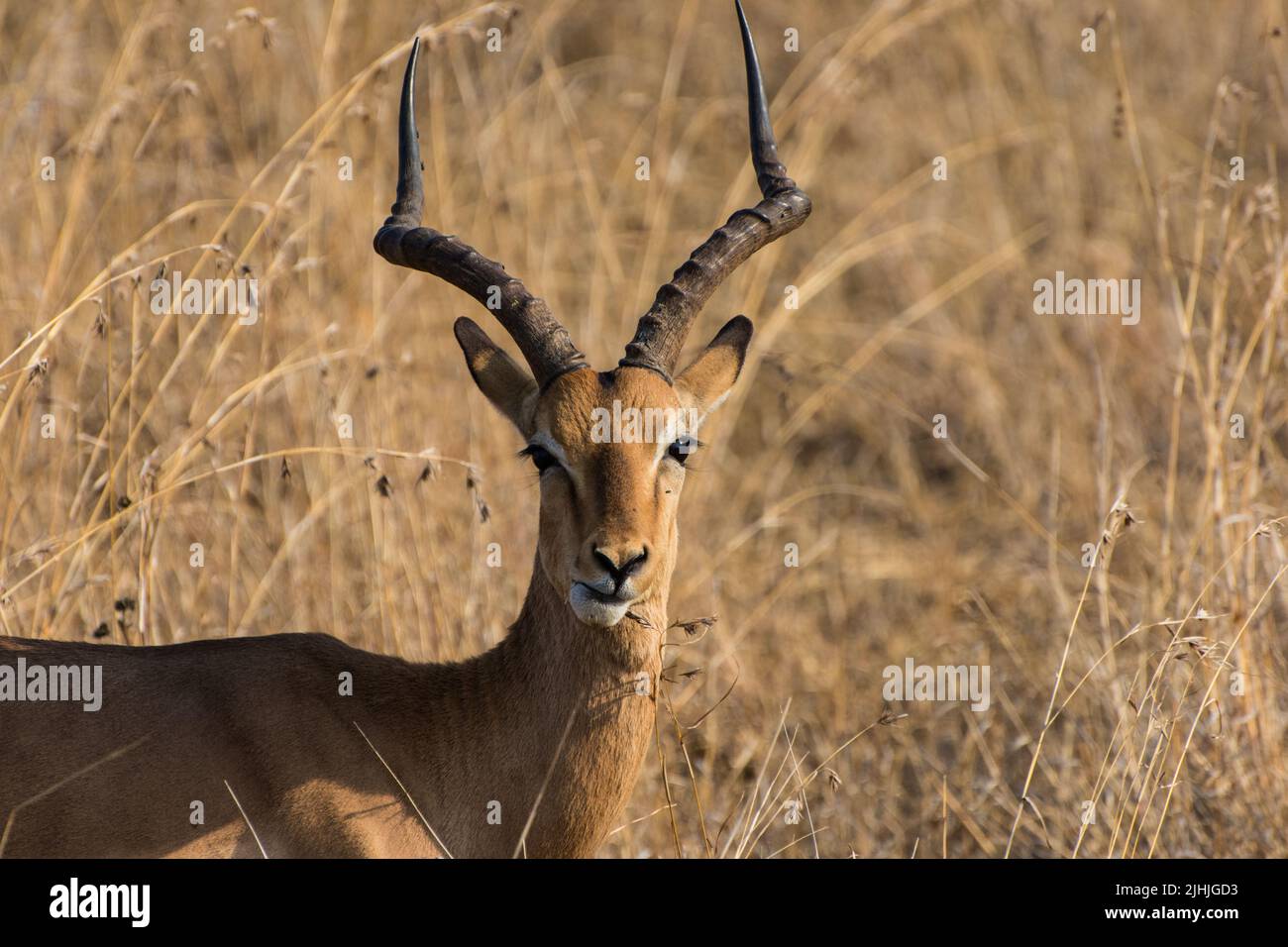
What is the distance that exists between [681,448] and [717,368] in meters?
0.62

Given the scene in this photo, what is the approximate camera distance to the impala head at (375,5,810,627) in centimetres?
553

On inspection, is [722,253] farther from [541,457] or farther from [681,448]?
[541,457]

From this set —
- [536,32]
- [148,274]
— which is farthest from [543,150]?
[148,274]

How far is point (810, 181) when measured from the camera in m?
14.2

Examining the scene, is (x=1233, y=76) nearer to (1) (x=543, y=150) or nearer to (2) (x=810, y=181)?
(2) (x=810, y=181)

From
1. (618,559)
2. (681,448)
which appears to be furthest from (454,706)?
(681,448)

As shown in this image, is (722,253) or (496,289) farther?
(722,253)

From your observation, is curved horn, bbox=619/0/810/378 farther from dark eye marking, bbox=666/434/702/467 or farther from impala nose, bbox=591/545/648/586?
impala nose, bbox=591/545/648/586

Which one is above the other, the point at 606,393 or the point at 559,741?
the point at 606,393

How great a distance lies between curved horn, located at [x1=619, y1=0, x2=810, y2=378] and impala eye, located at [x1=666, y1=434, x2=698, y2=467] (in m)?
0.30

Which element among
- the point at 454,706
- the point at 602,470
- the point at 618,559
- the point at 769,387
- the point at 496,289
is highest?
the point at 769,387

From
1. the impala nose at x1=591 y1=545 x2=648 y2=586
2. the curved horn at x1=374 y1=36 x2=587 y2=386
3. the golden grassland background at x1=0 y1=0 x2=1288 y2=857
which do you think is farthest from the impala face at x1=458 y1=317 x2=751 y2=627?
the golden grassland background at x1=0 y1=0 x2=1288 y2=857

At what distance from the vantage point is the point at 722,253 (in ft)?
20.8

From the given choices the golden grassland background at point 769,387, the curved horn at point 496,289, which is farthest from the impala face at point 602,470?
the golden grassland background at point 769,387
